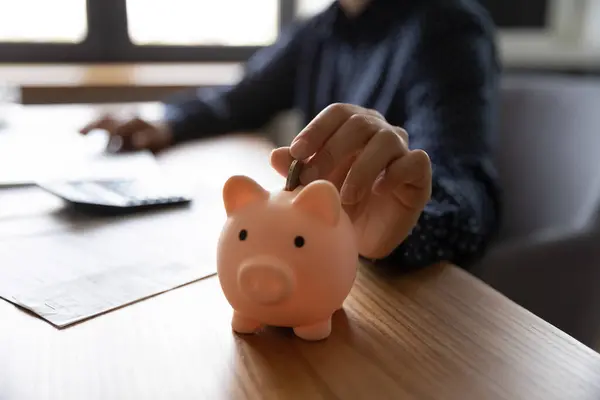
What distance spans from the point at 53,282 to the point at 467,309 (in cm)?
36

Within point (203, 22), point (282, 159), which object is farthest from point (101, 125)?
point (203, 22)

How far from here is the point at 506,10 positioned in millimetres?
1786

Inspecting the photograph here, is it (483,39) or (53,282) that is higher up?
(483,39)

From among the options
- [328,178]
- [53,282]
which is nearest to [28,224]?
[53,282]

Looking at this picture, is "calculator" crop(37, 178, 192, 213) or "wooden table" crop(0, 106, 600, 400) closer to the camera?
"wooden table" crop(0, 106, 600, 400)

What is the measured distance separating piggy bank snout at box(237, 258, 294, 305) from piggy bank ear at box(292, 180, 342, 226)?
43 millimetres

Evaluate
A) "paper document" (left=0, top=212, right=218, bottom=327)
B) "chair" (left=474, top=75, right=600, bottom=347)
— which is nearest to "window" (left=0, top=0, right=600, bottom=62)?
"chair" (left=474, top=75, right=600, bottom=347)

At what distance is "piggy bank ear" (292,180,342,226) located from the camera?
0.44m

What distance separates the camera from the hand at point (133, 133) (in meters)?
1.09

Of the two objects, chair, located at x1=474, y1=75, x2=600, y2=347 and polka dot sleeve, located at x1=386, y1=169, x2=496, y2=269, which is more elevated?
polka dot sleeve, located at x1=386, y1=169, x2=496, y2=269

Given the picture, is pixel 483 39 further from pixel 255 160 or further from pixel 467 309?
pixel 467 309

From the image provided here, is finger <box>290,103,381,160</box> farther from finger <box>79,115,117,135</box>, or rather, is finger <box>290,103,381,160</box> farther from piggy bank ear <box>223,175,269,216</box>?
finger <box>79,115,117,135</box>

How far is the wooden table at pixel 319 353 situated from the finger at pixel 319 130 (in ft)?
0.43

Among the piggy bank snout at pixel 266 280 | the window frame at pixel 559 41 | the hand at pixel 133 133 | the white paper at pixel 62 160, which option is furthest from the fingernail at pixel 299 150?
the window frame at pixel 559 41
